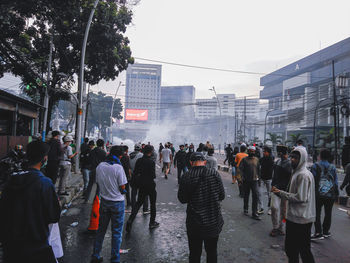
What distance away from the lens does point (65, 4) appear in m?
9.74

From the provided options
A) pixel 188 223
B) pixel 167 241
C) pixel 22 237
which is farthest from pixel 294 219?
pixel 22 237

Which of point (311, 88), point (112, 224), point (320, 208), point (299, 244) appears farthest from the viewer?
point (311, 88)

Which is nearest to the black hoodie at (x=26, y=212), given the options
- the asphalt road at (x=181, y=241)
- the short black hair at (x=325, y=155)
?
the asphalt road at (x=181, y=241)

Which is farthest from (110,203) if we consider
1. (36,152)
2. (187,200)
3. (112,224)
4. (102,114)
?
(102,114)

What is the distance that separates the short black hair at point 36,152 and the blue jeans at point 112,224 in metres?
1.89

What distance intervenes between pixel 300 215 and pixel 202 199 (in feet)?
4.55

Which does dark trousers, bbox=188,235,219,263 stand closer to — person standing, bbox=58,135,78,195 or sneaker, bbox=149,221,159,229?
sneaker, bbox=149,221,159,229

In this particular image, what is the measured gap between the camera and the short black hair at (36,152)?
2.36 meters

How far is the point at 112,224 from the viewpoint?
4012 millimetres

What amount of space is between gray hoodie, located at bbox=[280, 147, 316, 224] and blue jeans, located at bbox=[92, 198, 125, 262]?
8.10 feet

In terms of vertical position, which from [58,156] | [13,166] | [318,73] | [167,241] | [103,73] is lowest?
[167,241]

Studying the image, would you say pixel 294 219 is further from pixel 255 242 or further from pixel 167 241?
pixel 167 241

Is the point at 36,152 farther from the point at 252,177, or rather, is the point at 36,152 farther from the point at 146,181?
the point at 252,177

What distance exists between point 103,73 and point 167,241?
55.3ft
